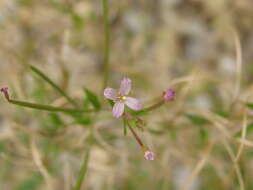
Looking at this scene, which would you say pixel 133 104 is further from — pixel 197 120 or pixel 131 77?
pixel 131 77

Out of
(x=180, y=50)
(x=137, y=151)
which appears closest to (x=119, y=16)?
(x=180, y=50)

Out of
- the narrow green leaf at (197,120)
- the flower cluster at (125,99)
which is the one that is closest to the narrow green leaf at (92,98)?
the flower cluster at (125,99)

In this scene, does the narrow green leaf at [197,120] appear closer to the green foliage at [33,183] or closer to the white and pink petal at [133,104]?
the white and pink petal at [133,104]

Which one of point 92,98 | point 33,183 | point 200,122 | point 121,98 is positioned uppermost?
point 121,98

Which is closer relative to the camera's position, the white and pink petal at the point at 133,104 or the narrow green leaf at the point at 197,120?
the white and pink petal at the point at 133,104

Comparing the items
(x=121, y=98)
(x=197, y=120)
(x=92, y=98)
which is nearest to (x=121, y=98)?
(x=121, y=98)

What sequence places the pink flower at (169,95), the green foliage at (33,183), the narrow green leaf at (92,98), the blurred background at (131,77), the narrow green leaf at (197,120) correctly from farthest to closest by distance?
the green foliage at (33,183) → the blurred background at (131,77) → the narrow green leaf at (197,120) → the narrow green leaf at (92,98) → the pink flower at (169,95)
